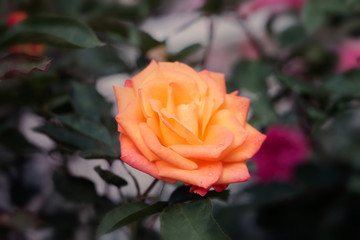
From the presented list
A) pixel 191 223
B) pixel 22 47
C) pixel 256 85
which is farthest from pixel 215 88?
pixel 22 47

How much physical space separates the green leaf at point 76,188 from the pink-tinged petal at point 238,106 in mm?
230

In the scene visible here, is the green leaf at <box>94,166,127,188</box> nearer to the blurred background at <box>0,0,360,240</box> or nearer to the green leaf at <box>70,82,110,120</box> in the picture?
the blurred background at <box>0,0,360,240</box>

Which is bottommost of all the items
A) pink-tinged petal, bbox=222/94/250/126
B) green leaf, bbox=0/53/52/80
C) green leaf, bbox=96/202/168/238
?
green leaf, bbox=96/202/168/238

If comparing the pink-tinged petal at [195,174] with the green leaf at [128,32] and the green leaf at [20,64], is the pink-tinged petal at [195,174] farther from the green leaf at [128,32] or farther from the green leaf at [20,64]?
the green leaf at [128,32]

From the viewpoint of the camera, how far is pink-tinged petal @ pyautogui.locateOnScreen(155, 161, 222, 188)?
0.39m

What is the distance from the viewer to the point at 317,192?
99 centimetres

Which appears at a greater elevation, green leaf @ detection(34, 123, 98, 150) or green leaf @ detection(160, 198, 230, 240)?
green leaf @ detection(34, 123, 98, 150)

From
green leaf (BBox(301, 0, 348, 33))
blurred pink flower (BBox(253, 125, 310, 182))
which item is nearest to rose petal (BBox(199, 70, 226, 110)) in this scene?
green leaf (BBox(301, 0, 348, 33))

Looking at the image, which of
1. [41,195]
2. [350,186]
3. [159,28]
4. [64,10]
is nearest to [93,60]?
[64,10]

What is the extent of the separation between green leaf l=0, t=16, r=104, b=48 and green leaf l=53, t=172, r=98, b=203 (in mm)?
187

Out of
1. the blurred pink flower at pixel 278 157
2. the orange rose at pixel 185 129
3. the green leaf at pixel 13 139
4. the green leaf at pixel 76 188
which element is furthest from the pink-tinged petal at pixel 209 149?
the blurred pink flower at pixel 278 157

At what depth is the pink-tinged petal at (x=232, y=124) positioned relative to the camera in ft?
1.40

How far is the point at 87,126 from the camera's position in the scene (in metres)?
0.53

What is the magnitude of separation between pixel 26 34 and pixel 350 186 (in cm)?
70
